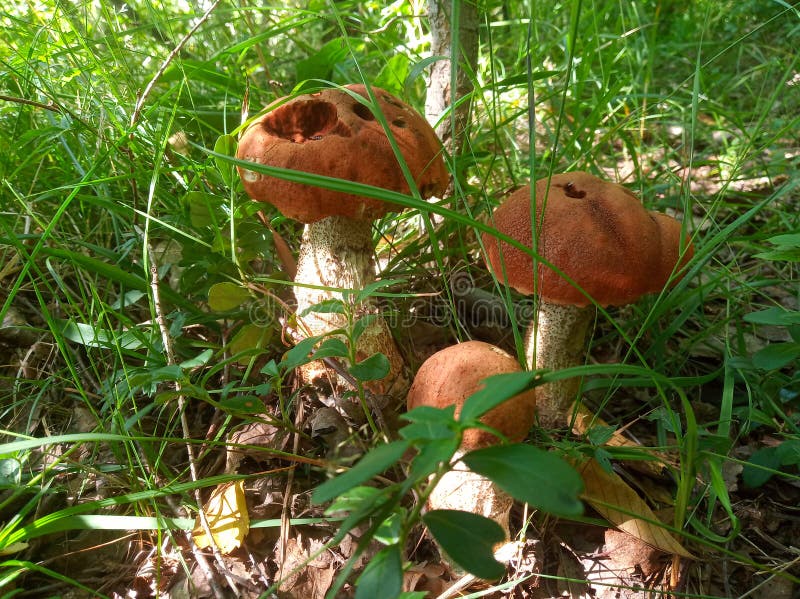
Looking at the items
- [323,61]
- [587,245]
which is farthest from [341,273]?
[323,61]

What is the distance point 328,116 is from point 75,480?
153 centimetres

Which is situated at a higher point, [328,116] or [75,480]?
[328,116]

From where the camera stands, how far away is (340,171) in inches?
68.8

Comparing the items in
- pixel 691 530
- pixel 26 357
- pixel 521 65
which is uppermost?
pixel 521 65

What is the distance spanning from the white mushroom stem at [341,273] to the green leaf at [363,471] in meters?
1.23

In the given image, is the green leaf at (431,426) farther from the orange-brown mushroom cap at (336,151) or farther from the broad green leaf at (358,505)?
the orange-brown mushroom cap at (336,151)

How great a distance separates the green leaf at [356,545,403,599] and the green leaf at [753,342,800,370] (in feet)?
4.87

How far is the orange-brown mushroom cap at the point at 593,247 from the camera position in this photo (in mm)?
1709

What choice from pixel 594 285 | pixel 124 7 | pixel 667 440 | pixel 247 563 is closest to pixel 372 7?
pixel 124 7

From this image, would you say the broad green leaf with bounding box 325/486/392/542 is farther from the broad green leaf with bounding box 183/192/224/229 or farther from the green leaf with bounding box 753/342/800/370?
the green leaf with bounding box 753/342/800/370

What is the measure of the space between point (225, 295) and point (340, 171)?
592 millimetres

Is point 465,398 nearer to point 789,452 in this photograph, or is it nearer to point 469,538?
point 469,538

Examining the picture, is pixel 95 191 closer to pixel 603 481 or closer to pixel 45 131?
pixel 45 131

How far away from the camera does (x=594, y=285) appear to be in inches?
67.2
